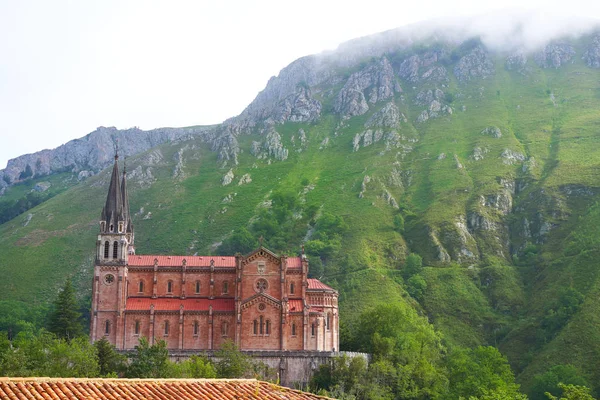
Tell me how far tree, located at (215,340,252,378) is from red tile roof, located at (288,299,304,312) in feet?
41.1

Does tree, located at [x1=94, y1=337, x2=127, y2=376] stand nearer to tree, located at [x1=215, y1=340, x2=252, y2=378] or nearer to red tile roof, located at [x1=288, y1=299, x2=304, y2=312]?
tree, located at [x1=215, y1=340, x2=252, y2=378]

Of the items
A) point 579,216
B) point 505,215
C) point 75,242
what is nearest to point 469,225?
point 505,215

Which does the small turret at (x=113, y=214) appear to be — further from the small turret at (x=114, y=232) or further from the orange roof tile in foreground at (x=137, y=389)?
the orange roof tile in foreground at (x=137, y=389)

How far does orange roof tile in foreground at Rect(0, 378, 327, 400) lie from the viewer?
25641 mm

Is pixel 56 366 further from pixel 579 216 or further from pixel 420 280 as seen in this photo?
pixel 579 216

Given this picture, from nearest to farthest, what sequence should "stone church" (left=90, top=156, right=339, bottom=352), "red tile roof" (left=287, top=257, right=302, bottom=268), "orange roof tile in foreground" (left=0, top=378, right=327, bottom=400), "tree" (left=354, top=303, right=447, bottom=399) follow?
"orange roof tile in foreground" (left=0, top=378, right=327, bottom=400), "tree" (left=354, top=303, right=447, bottom=399), "stone church" (left=90, top=156, right=339, bottom=352), "red tile roof" (left=287, top=257, right=302, bottom=268)

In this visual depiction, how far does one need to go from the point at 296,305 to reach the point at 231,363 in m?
19.6

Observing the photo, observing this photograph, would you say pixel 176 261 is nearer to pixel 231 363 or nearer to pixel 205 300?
pixel 205 300

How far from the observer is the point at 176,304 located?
10625 cm

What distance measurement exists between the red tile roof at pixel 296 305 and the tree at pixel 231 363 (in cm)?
1254

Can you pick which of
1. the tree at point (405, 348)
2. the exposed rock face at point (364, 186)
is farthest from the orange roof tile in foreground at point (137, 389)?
the exposed rock face at point (364, 186)

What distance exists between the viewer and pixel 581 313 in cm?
12081

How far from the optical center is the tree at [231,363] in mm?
84375

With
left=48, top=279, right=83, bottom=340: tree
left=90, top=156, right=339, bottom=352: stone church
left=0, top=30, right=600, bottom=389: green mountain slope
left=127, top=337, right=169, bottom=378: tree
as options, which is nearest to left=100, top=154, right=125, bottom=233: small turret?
left=90, top=156, right=339, bottom=352: stone church
